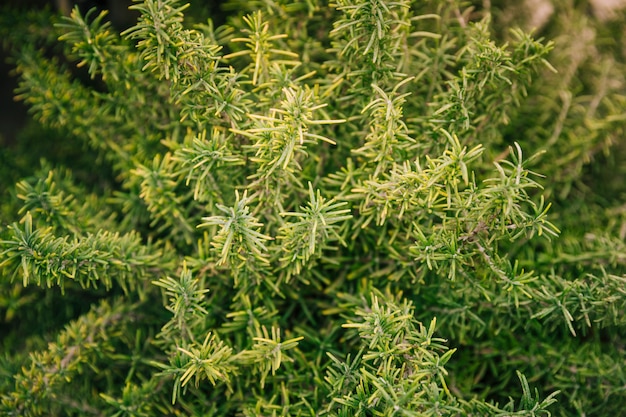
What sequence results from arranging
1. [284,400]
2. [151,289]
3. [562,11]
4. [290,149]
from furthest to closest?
[562,11] → [151,289] → [284,400] → [290,149]

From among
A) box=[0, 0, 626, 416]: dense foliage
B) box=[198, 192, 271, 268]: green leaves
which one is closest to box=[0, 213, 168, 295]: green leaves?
box=[0, 0, 626, 416]: dense foliage

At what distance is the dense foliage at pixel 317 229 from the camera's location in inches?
24.4

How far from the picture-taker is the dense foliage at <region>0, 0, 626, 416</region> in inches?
24.4

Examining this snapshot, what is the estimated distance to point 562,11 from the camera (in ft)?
3.67

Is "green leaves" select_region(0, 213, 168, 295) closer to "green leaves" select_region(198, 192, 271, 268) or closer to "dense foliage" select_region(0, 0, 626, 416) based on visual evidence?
"dense foliage" select_region(0, 0, 626, 416)

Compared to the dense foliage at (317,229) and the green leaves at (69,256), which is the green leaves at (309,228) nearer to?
the dense foliage at (317,229)

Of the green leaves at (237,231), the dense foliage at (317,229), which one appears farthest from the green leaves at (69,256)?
the green leaves at (237,231)

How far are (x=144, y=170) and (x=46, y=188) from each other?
16 cm

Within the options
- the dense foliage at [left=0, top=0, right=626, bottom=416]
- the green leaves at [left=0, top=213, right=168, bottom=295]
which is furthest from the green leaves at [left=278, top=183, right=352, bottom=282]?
the green leaves at [left=0, top=213, right=168, bottom=295]

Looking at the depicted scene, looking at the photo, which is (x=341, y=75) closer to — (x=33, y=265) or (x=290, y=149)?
(x=290, y=149)

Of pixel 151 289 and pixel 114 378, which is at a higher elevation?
pixel 151 289

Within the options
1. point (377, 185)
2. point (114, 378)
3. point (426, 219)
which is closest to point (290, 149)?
point (377, 185)

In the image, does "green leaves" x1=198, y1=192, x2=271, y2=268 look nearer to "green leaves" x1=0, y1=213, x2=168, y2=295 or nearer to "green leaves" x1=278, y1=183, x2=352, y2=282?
"green leaves" x1=278, y1=183, x2=352, y2=282

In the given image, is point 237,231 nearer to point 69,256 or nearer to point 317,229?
point 317,229
